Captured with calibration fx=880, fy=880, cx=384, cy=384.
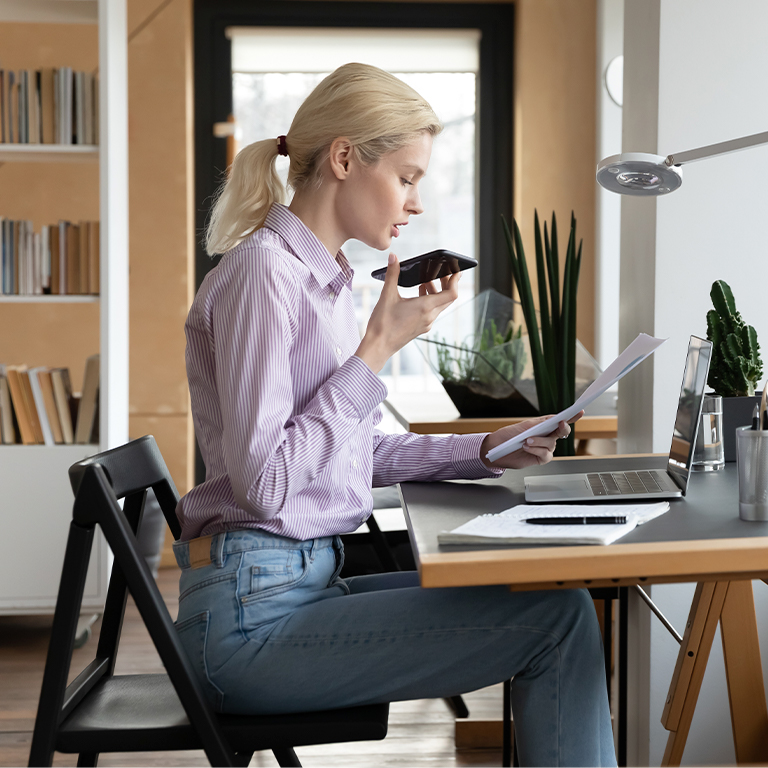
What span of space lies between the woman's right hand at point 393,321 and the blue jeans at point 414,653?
0.33 m

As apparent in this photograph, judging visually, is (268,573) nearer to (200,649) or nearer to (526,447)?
(200,649)

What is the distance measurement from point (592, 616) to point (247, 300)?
0.59 meters

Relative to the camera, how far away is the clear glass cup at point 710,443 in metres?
1.57

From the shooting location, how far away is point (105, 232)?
2828 mm

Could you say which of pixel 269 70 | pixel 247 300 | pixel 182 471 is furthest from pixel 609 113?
pixel 247 300

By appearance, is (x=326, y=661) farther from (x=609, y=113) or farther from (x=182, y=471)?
(x=609, y=113)

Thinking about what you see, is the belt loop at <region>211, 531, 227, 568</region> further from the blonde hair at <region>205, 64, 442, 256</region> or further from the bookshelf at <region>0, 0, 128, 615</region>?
the bookshelf at <region>0, 0, 128, 615</region>

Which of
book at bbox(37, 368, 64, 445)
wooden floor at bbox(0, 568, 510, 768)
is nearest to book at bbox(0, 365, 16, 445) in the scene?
book at bbox(37, 368, 64, 445)

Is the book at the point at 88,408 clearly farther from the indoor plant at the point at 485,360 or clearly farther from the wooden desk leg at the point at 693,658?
the wooden desk leg at the point at 693,658

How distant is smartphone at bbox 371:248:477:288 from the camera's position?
1346 mm

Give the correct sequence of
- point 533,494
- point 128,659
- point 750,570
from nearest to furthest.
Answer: point 750,570 < point 533,494 < point 128,659

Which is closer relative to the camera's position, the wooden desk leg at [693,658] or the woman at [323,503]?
the woman at [323,503]

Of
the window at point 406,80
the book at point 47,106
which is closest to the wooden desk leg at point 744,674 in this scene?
the book at point 47,106

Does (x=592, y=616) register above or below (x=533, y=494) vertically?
below
